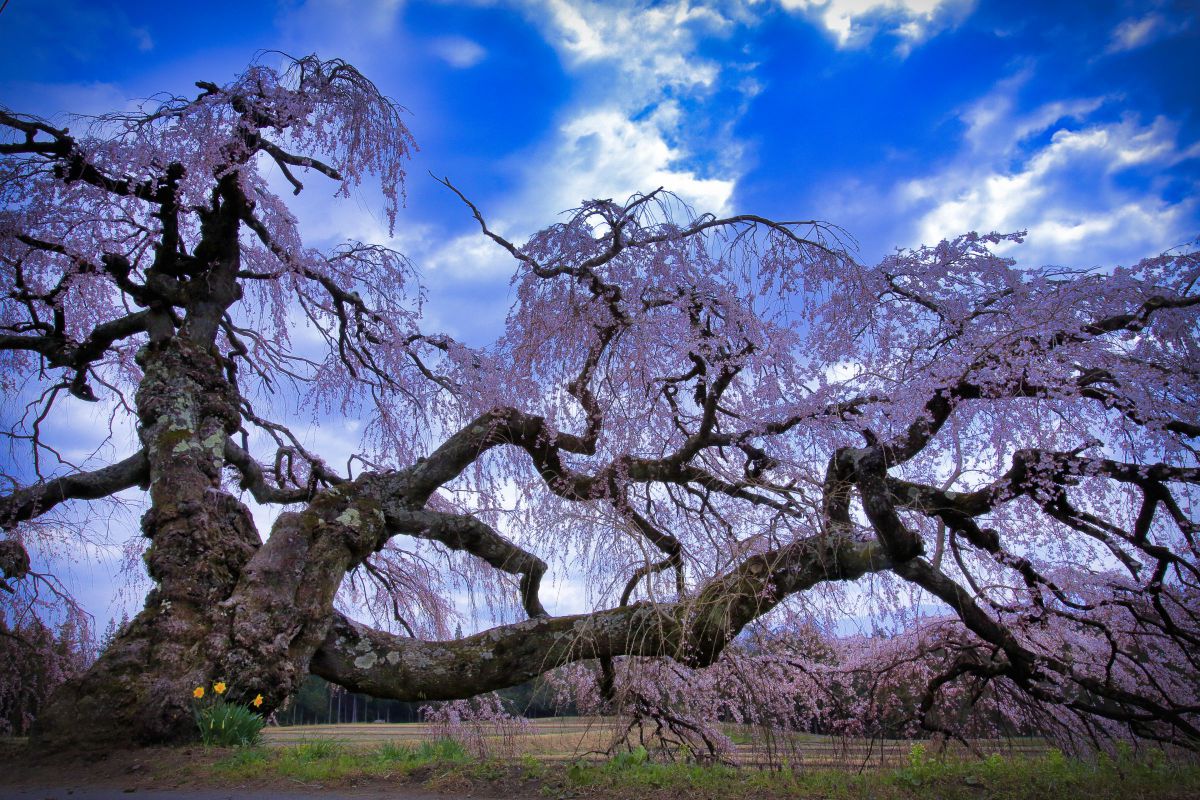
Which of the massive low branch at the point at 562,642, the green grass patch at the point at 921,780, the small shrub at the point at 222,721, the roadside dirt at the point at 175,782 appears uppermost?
the massive low branch at the point at 562,642

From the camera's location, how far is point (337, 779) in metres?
4.13

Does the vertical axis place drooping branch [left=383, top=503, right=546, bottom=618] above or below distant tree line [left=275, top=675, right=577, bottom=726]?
above

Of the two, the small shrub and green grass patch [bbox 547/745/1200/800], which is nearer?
green grass patch [bbox 547/745/1200/800]

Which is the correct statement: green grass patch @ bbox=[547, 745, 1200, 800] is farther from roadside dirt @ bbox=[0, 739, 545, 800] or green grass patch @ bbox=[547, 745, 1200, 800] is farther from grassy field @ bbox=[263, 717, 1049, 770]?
roadside dirt @ bbox=[0, 739, 545, 800]

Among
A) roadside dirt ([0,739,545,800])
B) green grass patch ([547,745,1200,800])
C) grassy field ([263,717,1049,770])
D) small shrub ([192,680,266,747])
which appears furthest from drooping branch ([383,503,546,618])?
roadside dirt ([0,739,545,800])

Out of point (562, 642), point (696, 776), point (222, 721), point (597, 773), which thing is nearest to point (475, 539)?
point (562, 642)

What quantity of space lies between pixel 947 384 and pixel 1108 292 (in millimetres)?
1402

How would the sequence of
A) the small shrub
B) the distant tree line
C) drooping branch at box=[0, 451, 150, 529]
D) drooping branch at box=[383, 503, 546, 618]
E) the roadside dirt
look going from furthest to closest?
1. drooping branch at box=[0, 451, 150, 529]
2. drooping branch at box=[383, 503, 546, 618]
3. the distant tree line
4. the small shrub
5. the roadside dirt

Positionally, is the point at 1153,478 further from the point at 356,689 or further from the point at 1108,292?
the point at 356,689

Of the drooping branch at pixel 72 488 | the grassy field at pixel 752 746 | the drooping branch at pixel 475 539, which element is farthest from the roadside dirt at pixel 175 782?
the drooping branch at pixel 72 488

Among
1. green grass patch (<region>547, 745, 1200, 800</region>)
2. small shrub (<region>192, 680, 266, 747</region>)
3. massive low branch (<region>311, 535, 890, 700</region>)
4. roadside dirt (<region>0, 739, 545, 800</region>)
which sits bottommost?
green grass patch (<region>547, 745, 1200, 800</region>)

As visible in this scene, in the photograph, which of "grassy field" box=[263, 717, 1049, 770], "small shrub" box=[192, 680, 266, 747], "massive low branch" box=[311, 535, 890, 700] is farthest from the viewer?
"massive low branch" box=[311, 535, 890, 700]

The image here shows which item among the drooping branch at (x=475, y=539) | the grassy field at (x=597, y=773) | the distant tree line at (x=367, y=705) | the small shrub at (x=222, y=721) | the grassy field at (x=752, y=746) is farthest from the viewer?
the drooping branch at (x=475, y=539)

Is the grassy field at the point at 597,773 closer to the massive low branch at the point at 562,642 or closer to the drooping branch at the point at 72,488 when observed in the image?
the massive low branch at the point at 562,642
